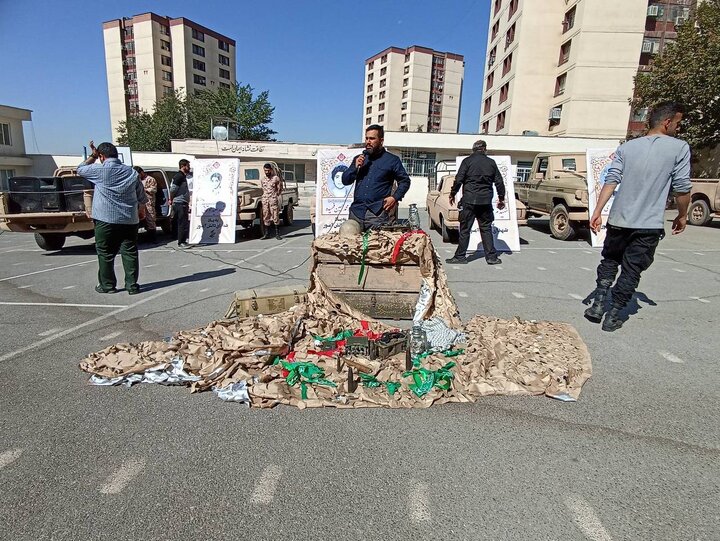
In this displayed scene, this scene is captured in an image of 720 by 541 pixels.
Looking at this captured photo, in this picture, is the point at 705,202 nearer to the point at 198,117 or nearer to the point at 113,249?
the point at 113,249

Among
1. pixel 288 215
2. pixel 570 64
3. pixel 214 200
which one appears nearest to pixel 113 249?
pixel 214 200

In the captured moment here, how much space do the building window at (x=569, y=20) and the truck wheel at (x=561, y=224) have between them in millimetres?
32753

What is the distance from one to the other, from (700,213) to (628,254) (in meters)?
13.3

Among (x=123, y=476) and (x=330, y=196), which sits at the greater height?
(x=330, y=196)

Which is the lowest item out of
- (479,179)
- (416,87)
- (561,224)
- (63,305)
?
(63,305)

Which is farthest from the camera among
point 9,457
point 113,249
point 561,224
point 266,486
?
point 561,224

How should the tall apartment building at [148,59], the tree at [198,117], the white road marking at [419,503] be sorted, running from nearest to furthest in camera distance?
the white road marking at [419,503] < the tree at [198,117] < the tall apartment building at [148,59]

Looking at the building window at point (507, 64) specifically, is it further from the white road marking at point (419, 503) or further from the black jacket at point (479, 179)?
the white road marking at point (419, 503)

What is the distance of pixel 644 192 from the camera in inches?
150

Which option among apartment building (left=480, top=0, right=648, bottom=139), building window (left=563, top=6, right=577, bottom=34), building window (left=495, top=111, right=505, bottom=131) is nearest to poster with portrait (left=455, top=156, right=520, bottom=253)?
apartment building (left=480, top=0, right=648, bottom=139)

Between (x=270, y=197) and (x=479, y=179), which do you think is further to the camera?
(x=270, y=197)

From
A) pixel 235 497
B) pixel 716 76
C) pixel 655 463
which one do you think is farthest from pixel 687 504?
pixel 716 76

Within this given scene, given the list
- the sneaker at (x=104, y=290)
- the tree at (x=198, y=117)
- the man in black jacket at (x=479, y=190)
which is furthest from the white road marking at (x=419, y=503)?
the tree at (x=198, y=117)

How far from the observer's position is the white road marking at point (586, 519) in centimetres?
168
